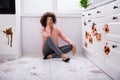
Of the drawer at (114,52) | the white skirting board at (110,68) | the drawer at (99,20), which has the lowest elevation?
the white skirting board at (110,68)

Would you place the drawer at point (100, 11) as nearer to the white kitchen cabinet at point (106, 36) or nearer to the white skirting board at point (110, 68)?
the white kitchen cabinet at point (106, 36)

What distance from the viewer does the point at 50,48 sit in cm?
357

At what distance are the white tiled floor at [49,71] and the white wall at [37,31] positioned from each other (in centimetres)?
88

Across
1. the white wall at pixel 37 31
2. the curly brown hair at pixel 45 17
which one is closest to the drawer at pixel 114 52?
the curly brown hair at pixel 45 17

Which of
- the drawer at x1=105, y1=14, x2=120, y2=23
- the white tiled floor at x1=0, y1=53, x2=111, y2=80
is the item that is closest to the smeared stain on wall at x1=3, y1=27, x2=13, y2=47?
the white tiled floor at x1=0, y1=53, x2=111, y2=80

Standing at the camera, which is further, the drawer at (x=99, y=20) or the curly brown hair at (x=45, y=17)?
the curly brown hair at (x=45, y=17)

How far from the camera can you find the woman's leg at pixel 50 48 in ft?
11.2

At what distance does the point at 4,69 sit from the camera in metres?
2.76

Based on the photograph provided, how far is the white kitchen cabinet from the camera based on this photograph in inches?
82.7

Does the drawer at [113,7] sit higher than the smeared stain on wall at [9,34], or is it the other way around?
the drawer at [113,7]

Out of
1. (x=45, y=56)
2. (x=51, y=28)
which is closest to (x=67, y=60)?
(x=45, y=56)

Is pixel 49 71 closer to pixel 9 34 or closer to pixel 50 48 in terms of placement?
pixel 50 48

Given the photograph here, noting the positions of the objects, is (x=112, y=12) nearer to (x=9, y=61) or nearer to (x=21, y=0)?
(x=9, y=61)

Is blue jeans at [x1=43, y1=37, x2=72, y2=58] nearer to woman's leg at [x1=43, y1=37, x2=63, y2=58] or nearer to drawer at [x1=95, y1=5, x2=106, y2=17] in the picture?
woman's leg at [x1=43, y1=37, x2=63, y2=58]
